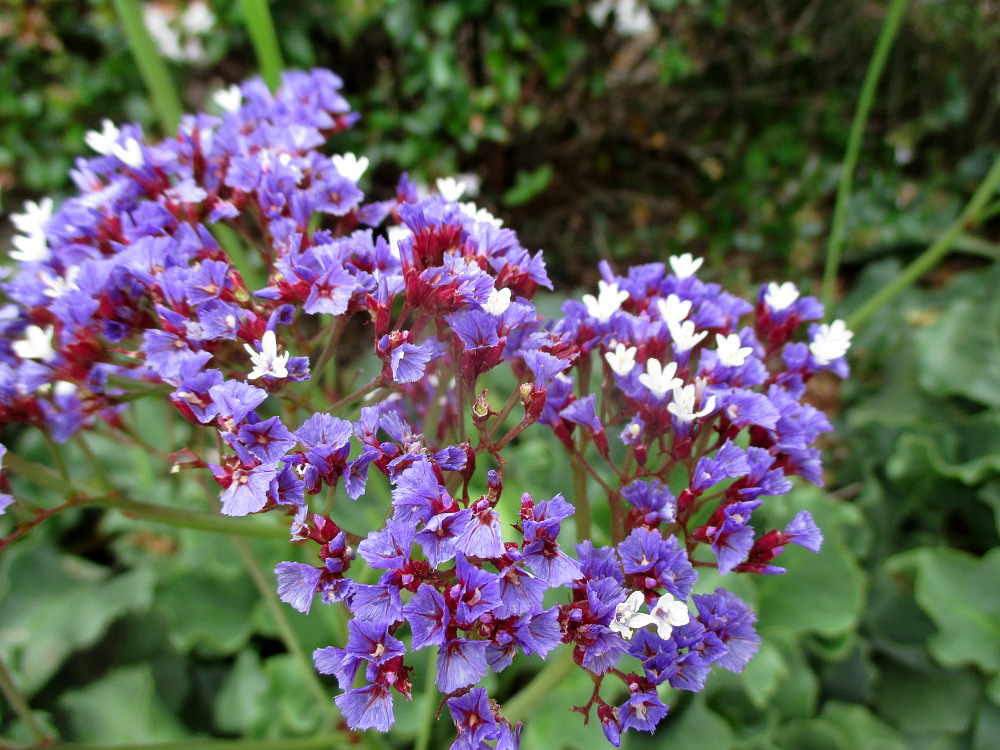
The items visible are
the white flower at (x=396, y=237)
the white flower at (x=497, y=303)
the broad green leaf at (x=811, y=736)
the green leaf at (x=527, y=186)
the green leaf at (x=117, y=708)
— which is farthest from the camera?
the green leaf at (x=527, y=186)

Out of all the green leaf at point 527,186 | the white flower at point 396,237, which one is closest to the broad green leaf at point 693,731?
the white flower at point 396,237

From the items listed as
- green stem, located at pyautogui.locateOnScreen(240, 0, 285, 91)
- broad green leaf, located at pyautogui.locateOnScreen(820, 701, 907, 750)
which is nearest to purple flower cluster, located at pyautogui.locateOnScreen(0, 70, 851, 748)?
green stem, located at pyautogui.locateOnScreen(240, 0, 285, 91)

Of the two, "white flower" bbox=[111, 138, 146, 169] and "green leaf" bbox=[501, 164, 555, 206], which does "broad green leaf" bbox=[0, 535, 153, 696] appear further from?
"green leaf" bbox=[501, 164, 555, 206]

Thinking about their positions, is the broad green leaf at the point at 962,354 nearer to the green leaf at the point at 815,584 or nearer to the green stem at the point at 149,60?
the green leaf at the point at 815,584

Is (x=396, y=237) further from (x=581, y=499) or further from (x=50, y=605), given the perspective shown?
(x=50, y=605)

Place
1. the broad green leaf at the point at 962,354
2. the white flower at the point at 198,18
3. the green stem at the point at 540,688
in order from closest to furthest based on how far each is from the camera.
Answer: the green stem at the point at 540,688, the broad green leaf at the point at 962,354, the white flower at the point at 198,18

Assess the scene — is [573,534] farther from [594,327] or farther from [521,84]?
[521,84]
